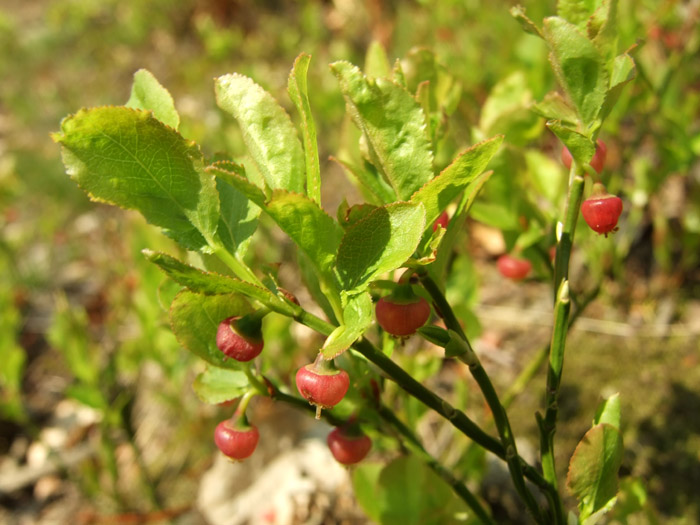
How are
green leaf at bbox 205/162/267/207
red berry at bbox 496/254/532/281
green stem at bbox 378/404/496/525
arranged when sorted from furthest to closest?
red berry at bbox 496/254/532/281, green stem at bbox 378/404/496/525, green leaf at bbox 205/162/267/207

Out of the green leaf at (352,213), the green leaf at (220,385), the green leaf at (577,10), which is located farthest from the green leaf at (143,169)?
the green leaf at (577,10)

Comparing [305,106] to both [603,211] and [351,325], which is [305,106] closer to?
[351,325]

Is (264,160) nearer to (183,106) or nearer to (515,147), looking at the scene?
(515,147)

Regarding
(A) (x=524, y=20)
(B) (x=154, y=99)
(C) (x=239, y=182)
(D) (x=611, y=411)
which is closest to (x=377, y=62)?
(A) (x=524, y=20)

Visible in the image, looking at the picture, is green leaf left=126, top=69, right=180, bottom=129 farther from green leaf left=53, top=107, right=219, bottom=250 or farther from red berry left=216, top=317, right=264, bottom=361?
red berry left=216, top=317, right=264, bottom=361

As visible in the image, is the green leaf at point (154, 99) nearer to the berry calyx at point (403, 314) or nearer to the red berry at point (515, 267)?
the berry calyx at point (403, 314)

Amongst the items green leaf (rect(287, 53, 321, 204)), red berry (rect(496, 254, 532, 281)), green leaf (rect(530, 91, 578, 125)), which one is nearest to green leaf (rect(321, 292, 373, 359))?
green leaf (rect(287, 53, 321, 204))
